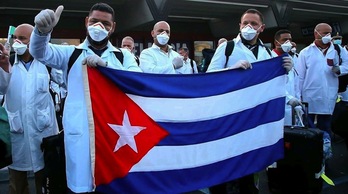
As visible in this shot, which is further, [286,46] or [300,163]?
[286,46]

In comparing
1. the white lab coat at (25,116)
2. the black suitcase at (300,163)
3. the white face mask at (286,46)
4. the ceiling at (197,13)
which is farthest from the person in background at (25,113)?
the ceiling at (197,13)

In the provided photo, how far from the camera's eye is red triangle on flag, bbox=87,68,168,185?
8.75ft

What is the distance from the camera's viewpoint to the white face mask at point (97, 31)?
9.02ft

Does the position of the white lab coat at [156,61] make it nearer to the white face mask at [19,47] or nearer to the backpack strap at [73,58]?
the white face mask at [19,47]

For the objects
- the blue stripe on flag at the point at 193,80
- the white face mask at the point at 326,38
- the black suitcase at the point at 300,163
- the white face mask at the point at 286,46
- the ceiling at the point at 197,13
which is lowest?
the black suitcase at the point at 300,163

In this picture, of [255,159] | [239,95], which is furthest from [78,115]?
[255,159]

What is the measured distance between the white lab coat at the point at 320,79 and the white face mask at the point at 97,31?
399 centimetres

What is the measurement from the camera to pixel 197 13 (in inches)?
498

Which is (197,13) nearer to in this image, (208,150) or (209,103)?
(209,103)

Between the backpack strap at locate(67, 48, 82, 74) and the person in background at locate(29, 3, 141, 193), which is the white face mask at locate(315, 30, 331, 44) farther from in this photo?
the backpack strap at locate(67, 48, 82, 74)

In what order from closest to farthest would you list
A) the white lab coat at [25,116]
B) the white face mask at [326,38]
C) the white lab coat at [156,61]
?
the white lab coat at [25,116], the white lab coat at [156,61], the white face mask at [326,38]

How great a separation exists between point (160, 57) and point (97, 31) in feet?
8.17

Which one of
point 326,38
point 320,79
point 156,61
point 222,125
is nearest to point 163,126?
point 222,125

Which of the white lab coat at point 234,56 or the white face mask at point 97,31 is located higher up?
the white face mask at point 97,31
